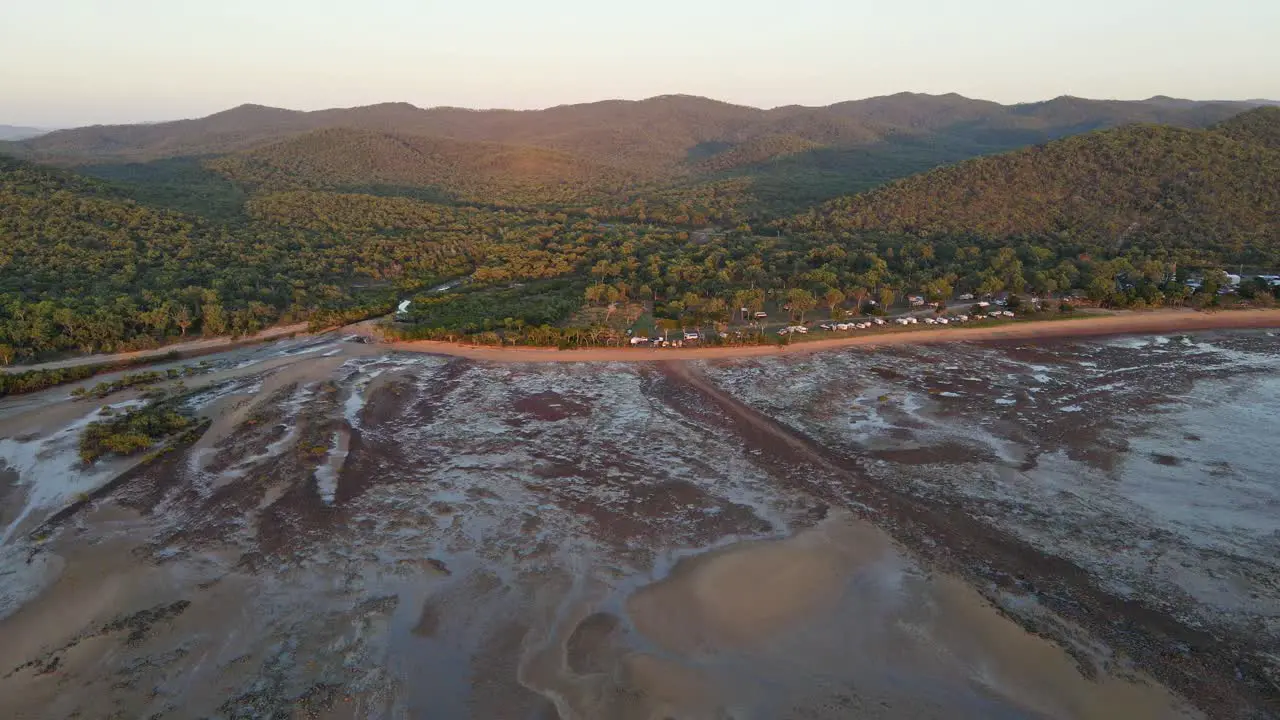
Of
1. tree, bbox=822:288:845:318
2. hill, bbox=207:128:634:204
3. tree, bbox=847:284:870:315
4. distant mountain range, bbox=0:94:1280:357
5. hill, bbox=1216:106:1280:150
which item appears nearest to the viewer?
distant mountain range, bbox=0:94:1280:357

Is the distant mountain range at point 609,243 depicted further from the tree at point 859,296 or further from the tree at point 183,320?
the tree at point 859,296

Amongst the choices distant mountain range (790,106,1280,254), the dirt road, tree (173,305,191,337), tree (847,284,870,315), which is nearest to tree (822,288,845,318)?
tree (847,284,870,315)

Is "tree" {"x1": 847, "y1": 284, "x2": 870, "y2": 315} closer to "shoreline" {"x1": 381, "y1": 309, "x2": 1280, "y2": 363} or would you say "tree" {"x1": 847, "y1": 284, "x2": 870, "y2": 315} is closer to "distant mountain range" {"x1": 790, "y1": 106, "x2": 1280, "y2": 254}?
"shoreline" {"x1": 381, "y1": 309, "x2": 1280, "y2": 363}

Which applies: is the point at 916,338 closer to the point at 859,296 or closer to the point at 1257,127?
the point at 859,296

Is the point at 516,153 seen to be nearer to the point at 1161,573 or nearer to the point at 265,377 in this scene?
the point at 265,377

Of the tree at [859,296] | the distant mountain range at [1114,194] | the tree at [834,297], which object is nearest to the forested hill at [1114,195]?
the distant mountain range at [1114,194]

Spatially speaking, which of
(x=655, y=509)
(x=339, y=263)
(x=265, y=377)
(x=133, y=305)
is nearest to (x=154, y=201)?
(x=339, y=263)
